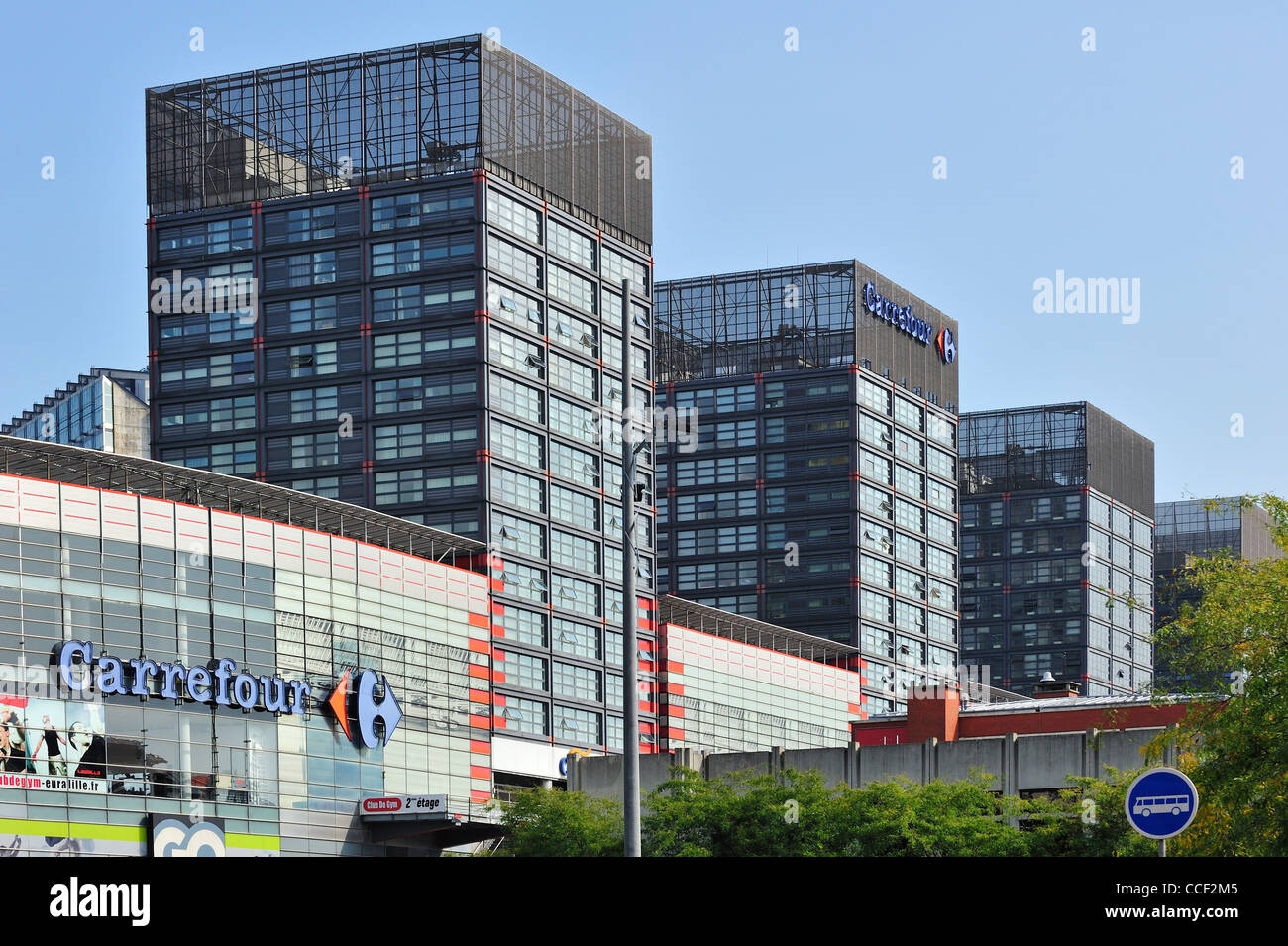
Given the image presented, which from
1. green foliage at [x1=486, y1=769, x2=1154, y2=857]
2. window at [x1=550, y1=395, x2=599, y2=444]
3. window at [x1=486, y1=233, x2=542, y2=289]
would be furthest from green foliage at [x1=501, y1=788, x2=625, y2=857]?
window at [x1=486, y1=233, x2=542, y2=289]

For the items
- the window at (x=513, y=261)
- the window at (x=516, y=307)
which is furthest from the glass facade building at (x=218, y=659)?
the window at (x=513, y=261)

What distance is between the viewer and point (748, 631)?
181250 mm

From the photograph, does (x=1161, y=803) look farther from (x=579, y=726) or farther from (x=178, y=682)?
(x=579, y=726)

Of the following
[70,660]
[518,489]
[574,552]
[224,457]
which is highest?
[224,457]

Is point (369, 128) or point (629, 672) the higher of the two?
point (369, 128)

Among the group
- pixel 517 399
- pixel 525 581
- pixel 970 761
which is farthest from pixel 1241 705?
pixel 517 399

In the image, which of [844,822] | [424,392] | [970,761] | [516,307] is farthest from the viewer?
[516,307]

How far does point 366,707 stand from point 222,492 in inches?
632

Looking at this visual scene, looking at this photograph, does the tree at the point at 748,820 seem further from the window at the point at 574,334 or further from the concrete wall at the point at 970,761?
the window at the point at 574,334

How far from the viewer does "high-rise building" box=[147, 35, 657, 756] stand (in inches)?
5753
